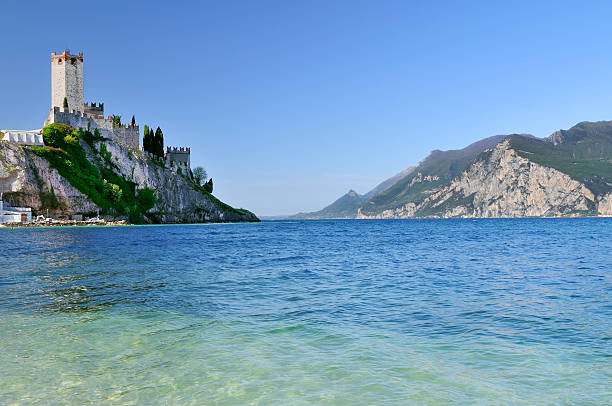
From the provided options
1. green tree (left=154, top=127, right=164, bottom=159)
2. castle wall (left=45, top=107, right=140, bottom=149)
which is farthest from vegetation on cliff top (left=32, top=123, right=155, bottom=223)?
green tree (left=154, top=127, right=164, bottom=159)

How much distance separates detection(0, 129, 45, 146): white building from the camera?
331ft

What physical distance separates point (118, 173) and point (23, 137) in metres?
24.5

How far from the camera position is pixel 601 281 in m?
19.7

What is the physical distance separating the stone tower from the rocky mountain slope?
687 inches

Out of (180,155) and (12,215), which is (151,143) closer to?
(180,155)

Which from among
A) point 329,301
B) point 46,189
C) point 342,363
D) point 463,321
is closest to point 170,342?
point 342,363

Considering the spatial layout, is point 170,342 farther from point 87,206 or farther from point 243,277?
point 87,206

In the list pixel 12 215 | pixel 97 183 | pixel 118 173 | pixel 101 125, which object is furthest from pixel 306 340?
pixel 101 125

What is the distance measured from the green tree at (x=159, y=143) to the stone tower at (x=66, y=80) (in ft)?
76.1

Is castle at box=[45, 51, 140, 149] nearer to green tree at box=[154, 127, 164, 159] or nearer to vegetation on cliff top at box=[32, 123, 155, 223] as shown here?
vegetation on cliff top at box=[32, 123, 155, 223]

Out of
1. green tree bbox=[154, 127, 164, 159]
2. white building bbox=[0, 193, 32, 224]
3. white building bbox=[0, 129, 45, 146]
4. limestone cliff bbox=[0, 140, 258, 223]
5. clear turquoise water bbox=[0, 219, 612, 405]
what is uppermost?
green tree bbox=[154, 127, 164, 159]

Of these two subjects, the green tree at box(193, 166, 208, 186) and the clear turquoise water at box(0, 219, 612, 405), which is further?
the green tree at box(193, 166, 208, 186)

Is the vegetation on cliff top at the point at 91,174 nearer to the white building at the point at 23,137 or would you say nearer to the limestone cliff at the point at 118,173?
the limestone cliff at the point at 118,173

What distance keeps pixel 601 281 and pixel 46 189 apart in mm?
106651
